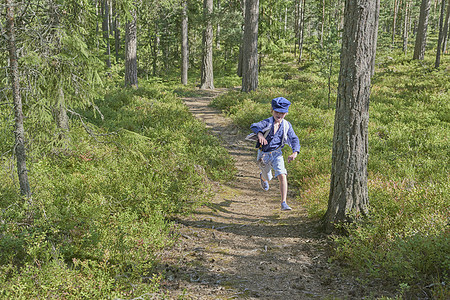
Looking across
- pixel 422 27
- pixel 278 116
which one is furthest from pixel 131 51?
pixel 422 27

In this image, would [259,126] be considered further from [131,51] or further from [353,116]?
[131,51]

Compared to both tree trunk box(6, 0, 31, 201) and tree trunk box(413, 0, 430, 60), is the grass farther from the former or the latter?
tree trunk box(413, 0, 430, 60)

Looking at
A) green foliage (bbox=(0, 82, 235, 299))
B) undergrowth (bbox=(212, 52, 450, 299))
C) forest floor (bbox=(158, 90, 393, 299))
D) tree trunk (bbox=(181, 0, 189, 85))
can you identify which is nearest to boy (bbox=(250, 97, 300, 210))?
forest floor (bbox=(158, 90, 393, 299))

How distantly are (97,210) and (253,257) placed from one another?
2.57m

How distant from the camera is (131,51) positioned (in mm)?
15914

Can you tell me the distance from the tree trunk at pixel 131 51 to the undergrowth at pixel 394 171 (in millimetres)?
4852

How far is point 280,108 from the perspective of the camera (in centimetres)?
575

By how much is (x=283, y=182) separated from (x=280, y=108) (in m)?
1.45

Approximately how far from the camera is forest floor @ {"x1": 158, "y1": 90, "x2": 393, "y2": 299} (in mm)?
3840

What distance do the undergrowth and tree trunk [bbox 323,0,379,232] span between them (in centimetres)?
37

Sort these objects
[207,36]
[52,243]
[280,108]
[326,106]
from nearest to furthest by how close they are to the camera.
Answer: [52,243] → [280,108] → [326,106] → [207,36]

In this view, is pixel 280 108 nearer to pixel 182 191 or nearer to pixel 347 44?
pixel 347 44

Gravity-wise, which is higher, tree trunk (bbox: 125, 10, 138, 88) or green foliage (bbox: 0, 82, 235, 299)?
tree trunk (bbox: 125, 10, 138, 88)

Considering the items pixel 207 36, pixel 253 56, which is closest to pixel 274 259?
pixel 253 56
